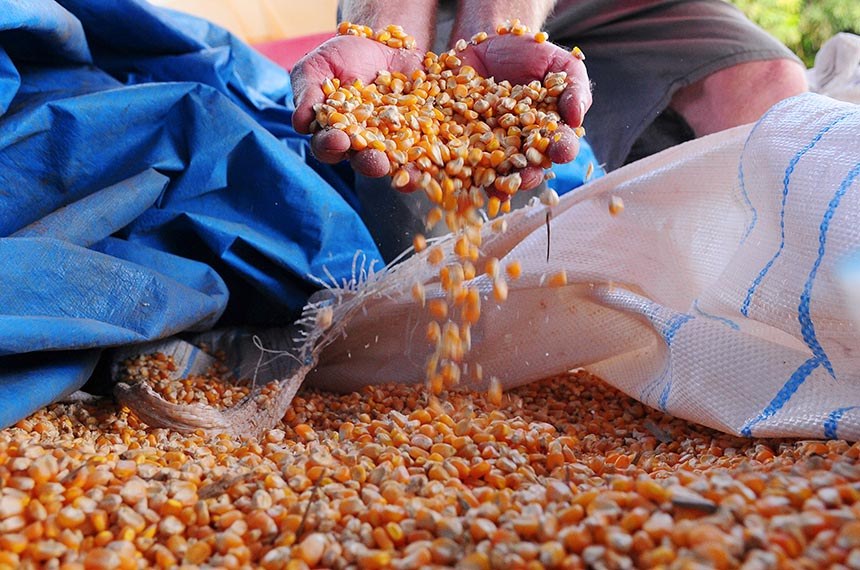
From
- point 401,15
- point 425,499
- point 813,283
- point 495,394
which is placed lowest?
point 495,394

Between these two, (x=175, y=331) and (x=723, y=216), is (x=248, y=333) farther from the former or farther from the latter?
(x=723, y=216)

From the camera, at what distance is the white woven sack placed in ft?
4.21

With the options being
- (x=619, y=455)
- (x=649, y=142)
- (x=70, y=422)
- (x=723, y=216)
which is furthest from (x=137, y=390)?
(x=649, y=142)

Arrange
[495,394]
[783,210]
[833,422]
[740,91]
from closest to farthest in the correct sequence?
[833,422] → [783,210] → [495,394] → [740,91]

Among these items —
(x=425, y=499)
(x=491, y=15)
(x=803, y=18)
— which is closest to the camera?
(x=425, y=499)

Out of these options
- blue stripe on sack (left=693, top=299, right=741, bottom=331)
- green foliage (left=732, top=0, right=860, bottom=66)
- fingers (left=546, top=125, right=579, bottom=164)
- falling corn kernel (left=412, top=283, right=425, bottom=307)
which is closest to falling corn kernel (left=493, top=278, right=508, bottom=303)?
falling corn kernel (left=412, top=283, right=425, bottom=307)

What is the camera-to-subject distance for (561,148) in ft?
4.95

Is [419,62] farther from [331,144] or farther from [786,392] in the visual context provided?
[786,392]

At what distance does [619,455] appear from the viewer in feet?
4.25

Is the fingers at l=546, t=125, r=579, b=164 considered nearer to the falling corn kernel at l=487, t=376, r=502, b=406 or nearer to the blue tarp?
the falling corn kernel at l=487, t=376, r=502, b=406

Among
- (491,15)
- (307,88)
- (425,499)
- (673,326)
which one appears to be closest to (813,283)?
(673,326)

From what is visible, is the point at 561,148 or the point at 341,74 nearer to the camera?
the point at 561,148

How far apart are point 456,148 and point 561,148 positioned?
194 mm

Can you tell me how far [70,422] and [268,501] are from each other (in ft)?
1.84
